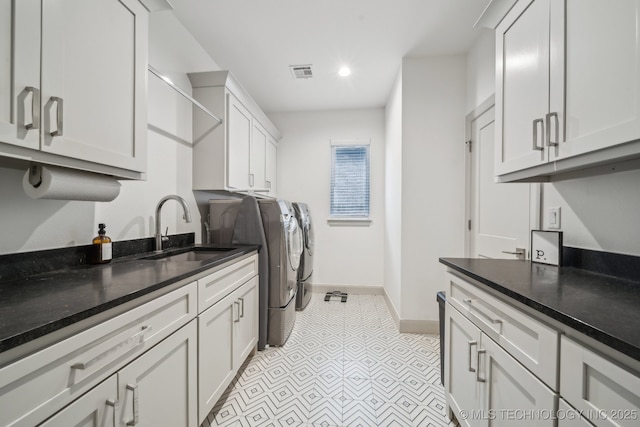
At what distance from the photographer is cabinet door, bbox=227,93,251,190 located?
2.30 meters

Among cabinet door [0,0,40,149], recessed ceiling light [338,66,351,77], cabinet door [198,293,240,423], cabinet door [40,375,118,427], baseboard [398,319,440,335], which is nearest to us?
cabinet door [40,375,118,427]

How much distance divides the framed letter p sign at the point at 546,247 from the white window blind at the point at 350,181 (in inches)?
95.2

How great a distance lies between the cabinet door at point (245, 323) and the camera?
172 cm

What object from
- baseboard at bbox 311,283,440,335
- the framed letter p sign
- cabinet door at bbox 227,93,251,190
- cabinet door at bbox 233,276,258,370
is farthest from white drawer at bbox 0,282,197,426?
baseboard at bbox 311,283,440,335

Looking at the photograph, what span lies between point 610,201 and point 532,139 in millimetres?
413

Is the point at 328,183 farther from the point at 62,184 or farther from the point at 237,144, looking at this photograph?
the point at 62,184

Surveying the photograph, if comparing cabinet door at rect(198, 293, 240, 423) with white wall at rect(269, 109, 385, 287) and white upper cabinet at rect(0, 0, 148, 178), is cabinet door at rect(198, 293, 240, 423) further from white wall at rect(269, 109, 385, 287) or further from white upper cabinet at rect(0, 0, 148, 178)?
white wall at rect(269, 109, 385, 287)

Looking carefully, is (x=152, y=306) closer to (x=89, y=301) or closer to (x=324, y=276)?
(x=89, y=301)

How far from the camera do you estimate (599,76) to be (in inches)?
34.4

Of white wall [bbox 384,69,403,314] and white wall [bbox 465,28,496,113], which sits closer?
white wall [bbox 465,28,496,113]

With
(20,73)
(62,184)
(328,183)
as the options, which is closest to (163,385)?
(62,184)

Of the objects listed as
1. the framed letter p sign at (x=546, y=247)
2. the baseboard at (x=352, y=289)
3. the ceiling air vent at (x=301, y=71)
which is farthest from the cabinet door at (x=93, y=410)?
the baseboard at (x=352, y=289)

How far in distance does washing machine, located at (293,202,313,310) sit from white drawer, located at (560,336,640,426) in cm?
246

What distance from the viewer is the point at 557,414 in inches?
27.1
